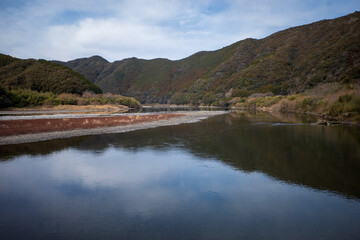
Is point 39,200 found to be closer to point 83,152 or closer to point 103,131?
point 83,152

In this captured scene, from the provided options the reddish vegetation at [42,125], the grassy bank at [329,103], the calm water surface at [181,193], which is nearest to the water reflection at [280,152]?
the calm water surface at [181,193]

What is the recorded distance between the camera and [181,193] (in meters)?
9.61

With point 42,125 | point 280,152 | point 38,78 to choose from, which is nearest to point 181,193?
point 280,152

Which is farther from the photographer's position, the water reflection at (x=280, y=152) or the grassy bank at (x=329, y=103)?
the grassy bank at (x=329, y=103)

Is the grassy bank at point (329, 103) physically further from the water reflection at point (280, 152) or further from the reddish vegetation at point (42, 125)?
the reddish vegetation at point (42, 125)

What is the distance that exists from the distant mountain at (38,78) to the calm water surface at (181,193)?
106m

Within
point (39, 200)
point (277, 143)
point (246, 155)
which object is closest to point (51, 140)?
point (39, 200)

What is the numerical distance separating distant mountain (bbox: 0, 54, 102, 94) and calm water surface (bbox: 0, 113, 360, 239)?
4163 inches

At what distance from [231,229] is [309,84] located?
336 ft

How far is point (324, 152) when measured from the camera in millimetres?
16141

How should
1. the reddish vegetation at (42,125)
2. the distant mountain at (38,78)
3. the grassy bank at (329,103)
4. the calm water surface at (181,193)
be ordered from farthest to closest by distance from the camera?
the distant mountain at (38,78), the grassy bank at (329,103), the reddish vegetation at (42,125), the calm water surface at (181,193)

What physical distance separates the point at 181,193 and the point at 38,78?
125m

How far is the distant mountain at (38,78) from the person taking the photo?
11019 centimetres

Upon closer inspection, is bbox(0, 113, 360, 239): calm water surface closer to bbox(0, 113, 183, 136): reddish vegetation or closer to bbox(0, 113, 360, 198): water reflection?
bbox(0, 113, 360, 198): water reflection
